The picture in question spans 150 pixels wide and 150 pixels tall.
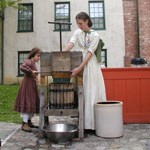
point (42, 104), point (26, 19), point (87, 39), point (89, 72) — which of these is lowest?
point (42, 104)

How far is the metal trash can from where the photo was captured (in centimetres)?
548

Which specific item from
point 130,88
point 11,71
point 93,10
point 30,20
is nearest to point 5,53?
point 11,71

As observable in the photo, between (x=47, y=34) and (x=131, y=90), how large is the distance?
1324 centimetres

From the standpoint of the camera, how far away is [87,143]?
5.23m

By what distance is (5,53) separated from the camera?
772 inches

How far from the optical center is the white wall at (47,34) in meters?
19.0

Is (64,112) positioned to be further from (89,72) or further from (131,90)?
(131,90)

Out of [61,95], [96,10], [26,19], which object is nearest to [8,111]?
[61,95]

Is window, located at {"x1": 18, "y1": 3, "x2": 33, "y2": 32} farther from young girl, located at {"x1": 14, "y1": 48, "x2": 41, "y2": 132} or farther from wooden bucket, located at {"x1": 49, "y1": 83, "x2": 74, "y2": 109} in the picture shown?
wooden bucket, located at {"x1": 49, "y1": 83, "x2": 74, "y2": 109}

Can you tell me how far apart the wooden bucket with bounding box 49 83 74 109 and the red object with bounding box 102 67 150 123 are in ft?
4.55

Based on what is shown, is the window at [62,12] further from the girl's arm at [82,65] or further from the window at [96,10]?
the girl's arm at [82,65]

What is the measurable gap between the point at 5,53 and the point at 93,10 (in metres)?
5.71

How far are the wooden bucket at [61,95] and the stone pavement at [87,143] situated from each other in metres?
0.60

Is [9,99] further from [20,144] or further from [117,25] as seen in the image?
[117,25]
